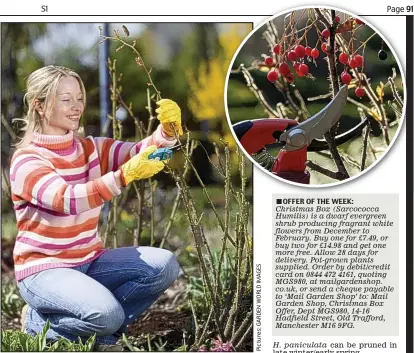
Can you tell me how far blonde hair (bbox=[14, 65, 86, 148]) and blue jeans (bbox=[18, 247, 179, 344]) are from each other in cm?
46

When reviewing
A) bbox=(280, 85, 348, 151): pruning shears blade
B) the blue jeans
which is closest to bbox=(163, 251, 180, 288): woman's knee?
the blue jeans

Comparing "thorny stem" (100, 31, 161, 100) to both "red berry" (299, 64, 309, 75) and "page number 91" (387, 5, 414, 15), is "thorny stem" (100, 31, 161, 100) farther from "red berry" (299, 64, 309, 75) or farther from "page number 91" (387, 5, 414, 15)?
"page number 91" (387, 5, 414, 15)

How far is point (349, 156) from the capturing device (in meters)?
2.77

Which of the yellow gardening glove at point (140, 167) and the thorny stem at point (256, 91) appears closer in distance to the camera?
the yellow gardening glove at point (140, 167)

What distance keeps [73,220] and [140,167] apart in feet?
0.96

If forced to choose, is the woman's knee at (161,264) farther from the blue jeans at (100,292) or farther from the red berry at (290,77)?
the red berry at (290,77)

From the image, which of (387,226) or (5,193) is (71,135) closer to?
(5,193)

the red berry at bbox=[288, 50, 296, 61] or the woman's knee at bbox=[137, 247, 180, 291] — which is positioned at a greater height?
the red berry at bbox=[288, 50, 296, 61]

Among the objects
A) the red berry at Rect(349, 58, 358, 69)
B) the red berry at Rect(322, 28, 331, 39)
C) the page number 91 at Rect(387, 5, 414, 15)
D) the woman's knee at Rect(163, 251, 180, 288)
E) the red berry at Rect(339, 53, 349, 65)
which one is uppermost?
the page number 91 at Rect(387, 5, 414, 15)

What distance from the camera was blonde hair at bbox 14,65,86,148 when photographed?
274 centimetres

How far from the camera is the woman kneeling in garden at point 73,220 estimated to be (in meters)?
2.66

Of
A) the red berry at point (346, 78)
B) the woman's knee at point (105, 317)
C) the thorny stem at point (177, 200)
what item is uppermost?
the red berry at point (346, 78)

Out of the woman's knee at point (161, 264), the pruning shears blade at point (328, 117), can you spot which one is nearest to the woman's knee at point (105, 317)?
the woman's knee at point (161, 264)

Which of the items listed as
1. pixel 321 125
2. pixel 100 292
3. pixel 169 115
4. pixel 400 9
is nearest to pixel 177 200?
pixel 169 115
